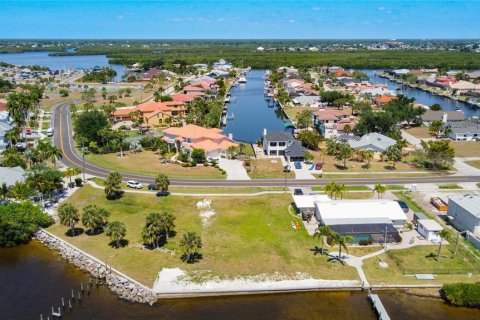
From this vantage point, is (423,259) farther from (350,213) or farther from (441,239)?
(350,213)

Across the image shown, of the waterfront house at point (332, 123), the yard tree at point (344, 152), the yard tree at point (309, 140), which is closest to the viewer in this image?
the yard tree at point (344, 152)

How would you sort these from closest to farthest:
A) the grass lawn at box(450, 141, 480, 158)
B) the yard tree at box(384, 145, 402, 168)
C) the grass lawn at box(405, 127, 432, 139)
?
the yard tree at box(384, 145, 402, 168) < the grass lawn at box(450, 141, 480, 158) < the grass lawn at box(405, 127, 432, 139)

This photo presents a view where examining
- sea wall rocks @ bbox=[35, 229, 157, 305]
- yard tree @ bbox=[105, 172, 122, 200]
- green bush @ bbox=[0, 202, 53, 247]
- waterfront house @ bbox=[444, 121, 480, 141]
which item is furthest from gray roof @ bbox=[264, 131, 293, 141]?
sea wall rocks @ bbox=[35, 229, 157, 305]

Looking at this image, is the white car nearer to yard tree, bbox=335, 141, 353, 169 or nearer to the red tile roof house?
the red tile roof house

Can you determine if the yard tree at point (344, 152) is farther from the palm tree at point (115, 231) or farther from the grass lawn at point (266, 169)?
the palm tree at point (115, 231)

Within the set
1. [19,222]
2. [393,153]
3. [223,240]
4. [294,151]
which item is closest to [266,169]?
[294,151]

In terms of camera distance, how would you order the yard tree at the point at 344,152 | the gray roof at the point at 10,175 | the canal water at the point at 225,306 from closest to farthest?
the canal water at the point at 225,306
the gray roof at the point at 10,175
the yard tree at the point at 344,152

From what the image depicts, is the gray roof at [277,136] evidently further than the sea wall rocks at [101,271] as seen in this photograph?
Yes

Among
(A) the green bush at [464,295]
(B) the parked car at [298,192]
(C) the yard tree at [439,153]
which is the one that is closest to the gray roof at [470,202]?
(A) the green bush at [464,295]
